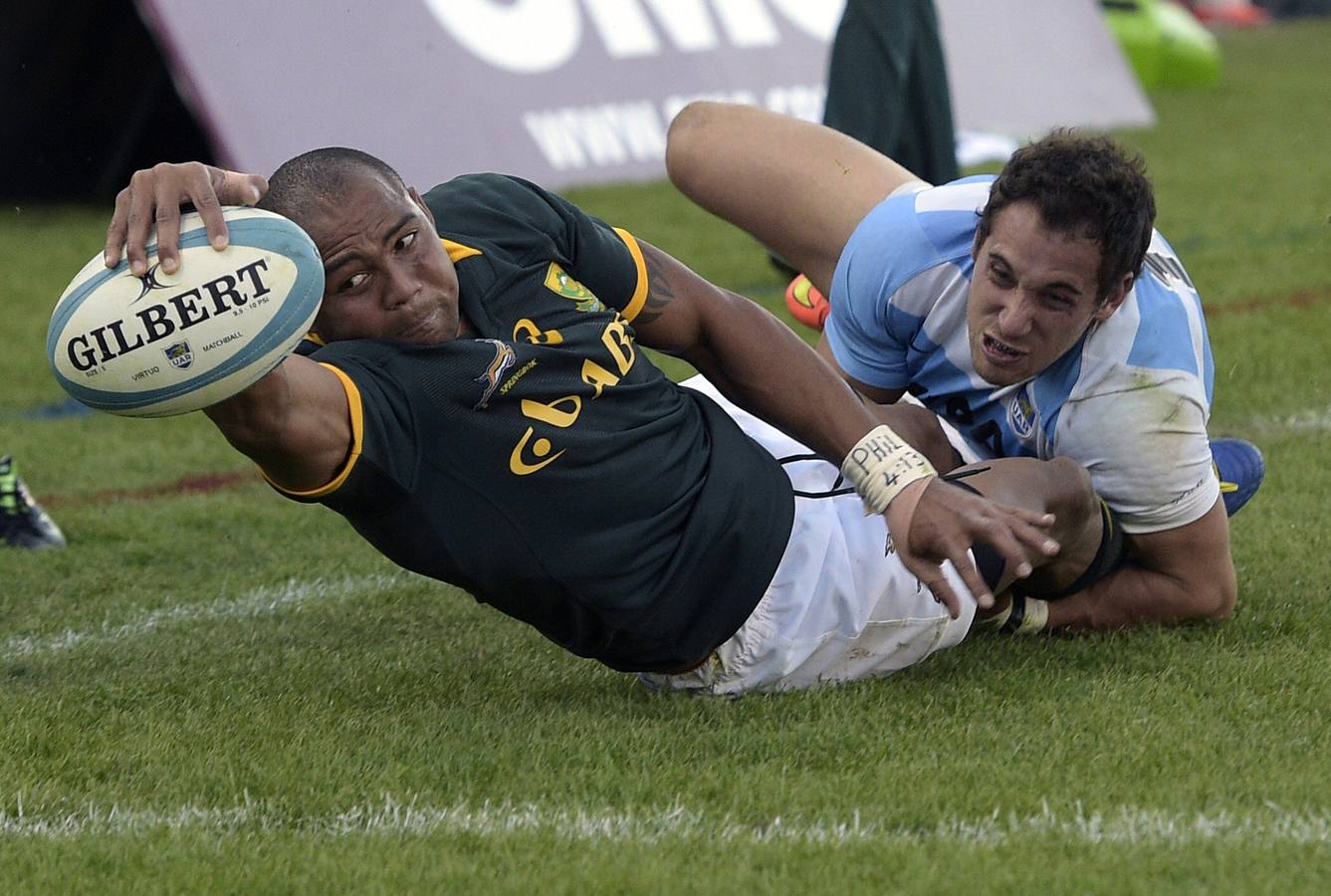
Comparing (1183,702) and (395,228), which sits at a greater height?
(395,228)

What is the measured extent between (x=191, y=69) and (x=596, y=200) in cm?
239

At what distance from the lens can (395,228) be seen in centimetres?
329

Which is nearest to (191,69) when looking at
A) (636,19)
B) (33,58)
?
(33,58)

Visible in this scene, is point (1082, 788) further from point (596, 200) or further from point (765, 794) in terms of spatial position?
point (596, 200)

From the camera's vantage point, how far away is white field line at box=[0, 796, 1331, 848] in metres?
2.88

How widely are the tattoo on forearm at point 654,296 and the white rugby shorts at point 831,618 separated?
1.60 ft

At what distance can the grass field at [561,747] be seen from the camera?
112 inches

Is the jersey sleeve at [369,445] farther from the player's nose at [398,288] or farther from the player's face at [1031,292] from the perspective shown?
the player's face at [1031,292]

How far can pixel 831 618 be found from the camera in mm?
3697

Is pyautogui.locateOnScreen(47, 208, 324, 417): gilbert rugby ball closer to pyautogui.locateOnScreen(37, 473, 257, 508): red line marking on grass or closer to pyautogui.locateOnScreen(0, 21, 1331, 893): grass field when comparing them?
pyautogui.locateOnScreen(0, 21, 1331, 893): grass field

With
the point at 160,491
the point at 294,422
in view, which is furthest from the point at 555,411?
the point at 160,491

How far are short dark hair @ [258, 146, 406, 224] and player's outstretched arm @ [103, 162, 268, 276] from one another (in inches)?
7.5

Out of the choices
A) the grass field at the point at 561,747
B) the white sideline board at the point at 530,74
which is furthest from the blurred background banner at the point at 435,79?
the grass field at the point at 561,747

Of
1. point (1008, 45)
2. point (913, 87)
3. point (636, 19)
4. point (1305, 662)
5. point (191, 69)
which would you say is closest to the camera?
point (1305, 662)
